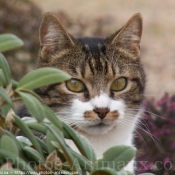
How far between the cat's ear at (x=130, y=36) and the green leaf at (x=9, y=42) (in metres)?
1.76

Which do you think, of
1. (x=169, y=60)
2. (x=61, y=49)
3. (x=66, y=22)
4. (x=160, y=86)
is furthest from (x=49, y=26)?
(x=169, y=60)

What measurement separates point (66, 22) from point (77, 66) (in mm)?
3382

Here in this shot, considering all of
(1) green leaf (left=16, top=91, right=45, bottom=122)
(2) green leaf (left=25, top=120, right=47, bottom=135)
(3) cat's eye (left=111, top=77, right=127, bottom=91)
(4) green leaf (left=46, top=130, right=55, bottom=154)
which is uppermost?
(1) green leaf (left=16, top=91, right=45, bottom=122)

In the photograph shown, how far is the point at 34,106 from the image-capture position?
139 cm

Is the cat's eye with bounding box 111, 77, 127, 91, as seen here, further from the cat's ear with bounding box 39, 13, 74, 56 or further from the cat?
the cat's ear with bounding box 39, 13, 74, 56

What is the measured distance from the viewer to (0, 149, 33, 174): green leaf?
144 centimetres

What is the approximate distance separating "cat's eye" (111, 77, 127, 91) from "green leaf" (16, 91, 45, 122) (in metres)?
1.68

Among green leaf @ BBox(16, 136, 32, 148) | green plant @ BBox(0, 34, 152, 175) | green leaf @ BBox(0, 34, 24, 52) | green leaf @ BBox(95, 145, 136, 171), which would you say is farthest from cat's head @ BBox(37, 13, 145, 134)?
green leaf @ BBox(0, 34, 24, 52)

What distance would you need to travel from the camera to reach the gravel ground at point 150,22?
8.31 meters

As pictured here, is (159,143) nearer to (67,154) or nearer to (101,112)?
(101,112)

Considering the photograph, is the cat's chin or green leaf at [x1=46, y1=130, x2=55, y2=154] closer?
green leaf at [x1=46, y1=130, x2=55, y2=154]

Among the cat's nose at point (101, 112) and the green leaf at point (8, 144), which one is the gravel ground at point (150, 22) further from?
the green leaf at point (8, 144)

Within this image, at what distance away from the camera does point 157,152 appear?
152 inches

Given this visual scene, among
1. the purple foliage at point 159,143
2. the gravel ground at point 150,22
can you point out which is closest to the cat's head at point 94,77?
the purple foliage at point 159,143
